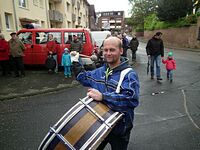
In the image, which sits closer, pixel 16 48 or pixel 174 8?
pixel 16 48

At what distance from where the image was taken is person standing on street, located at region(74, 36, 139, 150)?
2129mm

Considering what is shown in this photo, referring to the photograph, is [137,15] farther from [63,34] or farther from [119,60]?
[119,60]

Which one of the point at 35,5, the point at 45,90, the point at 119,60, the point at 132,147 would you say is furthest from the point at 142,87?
the point at 35,5

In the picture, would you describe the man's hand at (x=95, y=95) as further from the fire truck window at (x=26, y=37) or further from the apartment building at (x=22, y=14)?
the apartment building at (x=22, y=14)

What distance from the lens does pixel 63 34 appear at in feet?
34.0

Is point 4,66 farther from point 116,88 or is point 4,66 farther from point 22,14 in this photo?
point 116,88

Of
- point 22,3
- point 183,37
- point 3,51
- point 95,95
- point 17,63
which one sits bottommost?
point 17,63

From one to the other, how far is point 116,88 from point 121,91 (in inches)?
2.8

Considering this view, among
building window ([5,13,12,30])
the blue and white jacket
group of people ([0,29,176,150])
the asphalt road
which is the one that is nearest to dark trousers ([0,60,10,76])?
the asphalt road

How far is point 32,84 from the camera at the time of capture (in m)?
8.30

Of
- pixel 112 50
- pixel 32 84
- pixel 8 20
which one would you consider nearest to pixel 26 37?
pixel 32 84

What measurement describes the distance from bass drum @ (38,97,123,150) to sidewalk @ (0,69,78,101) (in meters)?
5.17

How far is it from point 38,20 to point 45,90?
45.8 feet

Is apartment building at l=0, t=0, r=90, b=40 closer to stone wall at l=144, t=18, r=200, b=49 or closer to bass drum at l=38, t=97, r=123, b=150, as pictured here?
bass drum at l=38, t=97, r=123, b=150
